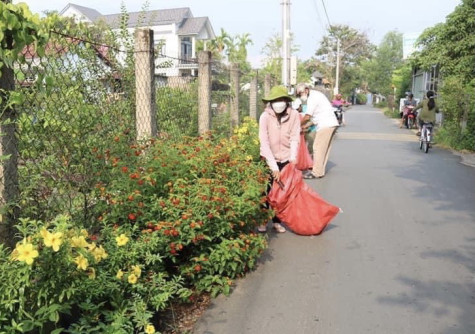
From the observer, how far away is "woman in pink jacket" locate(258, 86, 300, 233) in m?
5.70

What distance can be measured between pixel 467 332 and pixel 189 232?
208 centimetres

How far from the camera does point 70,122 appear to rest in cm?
393

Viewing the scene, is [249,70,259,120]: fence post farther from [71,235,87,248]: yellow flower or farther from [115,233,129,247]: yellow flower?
[71,235,87,248]: yellow flower

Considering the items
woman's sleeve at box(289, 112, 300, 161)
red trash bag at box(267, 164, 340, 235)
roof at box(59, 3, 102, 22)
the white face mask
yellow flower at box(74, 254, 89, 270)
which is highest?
roof at box(59, 3, 102, 22)

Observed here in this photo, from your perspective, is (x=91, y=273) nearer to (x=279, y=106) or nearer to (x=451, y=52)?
(x=279, y=106)

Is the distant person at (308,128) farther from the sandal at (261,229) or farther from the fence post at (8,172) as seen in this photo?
the fence post at (8,172)

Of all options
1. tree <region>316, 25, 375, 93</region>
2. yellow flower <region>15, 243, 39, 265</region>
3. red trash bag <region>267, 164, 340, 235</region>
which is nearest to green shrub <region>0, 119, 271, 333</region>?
yellow flower <region>15, 243, 39, 265</region>

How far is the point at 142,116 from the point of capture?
5.07m

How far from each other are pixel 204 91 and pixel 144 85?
2445 mm

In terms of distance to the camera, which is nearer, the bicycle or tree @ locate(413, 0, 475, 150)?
the bicycle

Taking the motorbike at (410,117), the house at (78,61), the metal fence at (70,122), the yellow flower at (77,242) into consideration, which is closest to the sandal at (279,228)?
the metal fence at (70,122)

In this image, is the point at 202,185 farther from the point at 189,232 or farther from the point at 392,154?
the point at 392,154

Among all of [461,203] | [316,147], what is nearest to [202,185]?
[461,203]

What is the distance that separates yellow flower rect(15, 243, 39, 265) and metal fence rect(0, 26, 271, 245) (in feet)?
1.60
